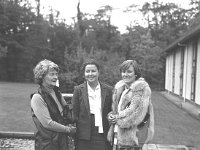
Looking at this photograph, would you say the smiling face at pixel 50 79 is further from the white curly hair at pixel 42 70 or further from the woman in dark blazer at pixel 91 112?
the woman in dark blazer at pixel 91 112

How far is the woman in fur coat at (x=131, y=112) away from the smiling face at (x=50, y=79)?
708 millimetres

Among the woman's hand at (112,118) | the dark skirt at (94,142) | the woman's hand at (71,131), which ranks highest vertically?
the woman's hand at (112,118)

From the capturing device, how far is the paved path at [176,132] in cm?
689

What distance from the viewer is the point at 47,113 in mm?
2992

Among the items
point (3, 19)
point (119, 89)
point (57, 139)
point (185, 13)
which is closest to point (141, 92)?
point (119, 89)

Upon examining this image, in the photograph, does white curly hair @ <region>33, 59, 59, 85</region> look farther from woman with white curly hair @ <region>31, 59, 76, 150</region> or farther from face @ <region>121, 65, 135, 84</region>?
face @ <region>121, 65, 135, 84</region>

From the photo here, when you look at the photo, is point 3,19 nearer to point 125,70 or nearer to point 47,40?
point 47,40

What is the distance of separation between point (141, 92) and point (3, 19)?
31300 millimetres

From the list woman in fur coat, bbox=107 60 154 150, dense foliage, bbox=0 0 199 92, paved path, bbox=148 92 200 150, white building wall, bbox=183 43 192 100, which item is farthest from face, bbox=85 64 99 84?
dense foliage, bbox=0 0 199 92

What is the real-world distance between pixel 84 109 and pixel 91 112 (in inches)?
3.5

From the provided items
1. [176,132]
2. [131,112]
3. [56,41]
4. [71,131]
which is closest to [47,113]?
[71,131]

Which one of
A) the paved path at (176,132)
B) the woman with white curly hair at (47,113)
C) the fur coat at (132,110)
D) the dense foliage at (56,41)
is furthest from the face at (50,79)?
the dense foliage at (56,41)

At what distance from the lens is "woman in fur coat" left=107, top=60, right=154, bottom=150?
3166 millimetres

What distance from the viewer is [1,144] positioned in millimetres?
6832
